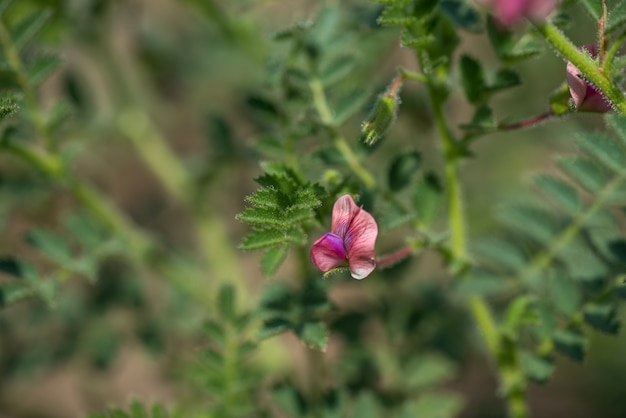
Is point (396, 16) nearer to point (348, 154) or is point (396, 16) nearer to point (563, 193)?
point (348, 154)

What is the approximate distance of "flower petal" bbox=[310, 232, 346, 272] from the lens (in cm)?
117

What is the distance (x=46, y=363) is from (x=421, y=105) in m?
1.12

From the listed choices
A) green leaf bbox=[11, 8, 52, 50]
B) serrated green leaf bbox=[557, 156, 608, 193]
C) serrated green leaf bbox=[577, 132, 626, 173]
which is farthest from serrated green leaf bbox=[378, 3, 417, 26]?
green leaf bbox=[11, 8, 52, 50]

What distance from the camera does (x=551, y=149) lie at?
3273 millimetres

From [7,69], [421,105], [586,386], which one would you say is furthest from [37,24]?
[586,386]

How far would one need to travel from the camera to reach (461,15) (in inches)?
56.2

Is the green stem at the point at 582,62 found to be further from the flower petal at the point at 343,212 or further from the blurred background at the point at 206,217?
the blurred background at the point at 206,217

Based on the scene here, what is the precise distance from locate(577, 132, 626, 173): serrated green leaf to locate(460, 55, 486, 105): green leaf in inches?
7.3

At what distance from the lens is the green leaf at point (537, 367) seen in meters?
1.57

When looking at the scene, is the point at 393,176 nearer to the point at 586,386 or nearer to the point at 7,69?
the point at 7,69

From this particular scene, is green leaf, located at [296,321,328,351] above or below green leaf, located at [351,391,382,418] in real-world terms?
above

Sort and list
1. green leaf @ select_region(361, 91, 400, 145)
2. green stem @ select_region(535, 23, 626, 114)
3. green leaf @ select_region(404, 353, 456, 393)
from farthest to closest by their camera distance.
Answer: green leaf @ select_region(404, 353, 456, 393), green leaf @ select_region(361, 91, 400, 145), green stem @ select_region(535, 23, 626, 114)

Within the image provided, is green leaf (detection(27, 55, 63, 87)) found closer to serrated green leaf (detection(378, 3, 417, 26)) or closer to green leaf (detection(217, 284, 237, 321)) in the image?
green leaf (detection(217, 284, 237, 321))

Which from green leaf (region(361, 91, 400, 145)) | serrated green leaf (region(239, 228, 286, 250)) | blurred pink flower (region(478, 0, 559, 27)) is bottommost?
blurred pink flower (region(478, 0, 559, 27))
